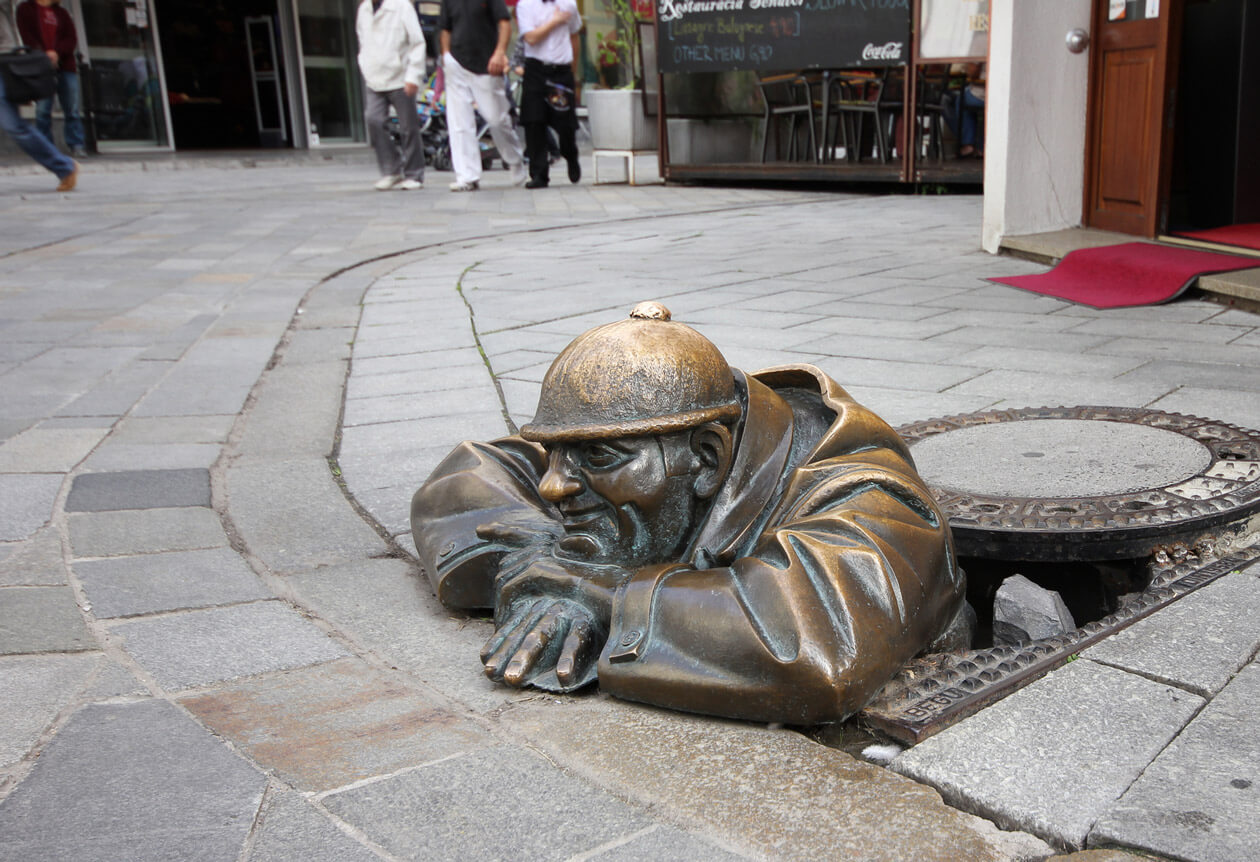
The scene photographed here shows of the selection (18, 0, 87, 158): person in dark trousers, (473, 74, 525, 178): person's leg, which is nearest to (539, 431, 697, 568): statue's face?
(473, 74, 525, 178): person's leg

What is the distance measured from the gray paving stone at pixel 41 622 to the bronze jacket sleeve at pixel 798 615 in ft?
3.42

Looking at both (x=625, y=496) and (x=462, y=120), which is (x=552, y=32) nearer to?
(x=462, y=120)

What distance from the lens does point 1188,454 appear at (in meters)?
2.70

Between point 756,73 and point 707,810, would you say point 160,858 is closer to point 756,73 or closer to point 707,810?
point 707,810

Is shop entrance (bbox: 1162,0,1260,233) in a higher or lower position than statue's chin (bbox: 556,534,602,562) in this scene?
higher

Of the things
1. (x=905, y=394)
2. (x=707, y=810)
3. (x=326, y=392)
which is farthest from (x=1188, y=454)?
(x=326, y=392)

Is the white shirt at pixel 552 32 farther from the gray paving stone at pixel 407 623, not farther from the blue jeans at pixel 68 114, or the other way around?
the gray paving stone at pixel 407 623

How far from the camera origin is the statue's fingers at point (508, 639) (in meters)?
1.88

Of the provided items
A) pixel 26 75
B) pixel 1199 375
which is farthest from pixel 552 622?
pixel 26 75

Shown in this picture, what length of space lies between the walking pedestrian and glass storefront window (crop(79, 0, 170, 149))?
864 centimetres

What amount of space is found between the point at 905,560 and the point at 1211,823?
1.91 feet

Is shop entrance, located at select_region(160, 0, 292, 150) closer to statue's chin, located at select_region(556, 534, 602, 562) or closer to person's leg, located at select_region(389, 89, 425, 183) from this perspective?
person's leg, located at select_region(389, 89, 425, 183)

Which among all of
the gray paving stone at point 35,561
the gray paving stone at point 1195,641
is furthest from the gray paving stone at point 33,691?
the gray paving stone at point 1195,641

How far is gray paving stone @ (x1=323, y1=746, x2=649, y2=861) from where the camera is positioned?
144 centimetres
